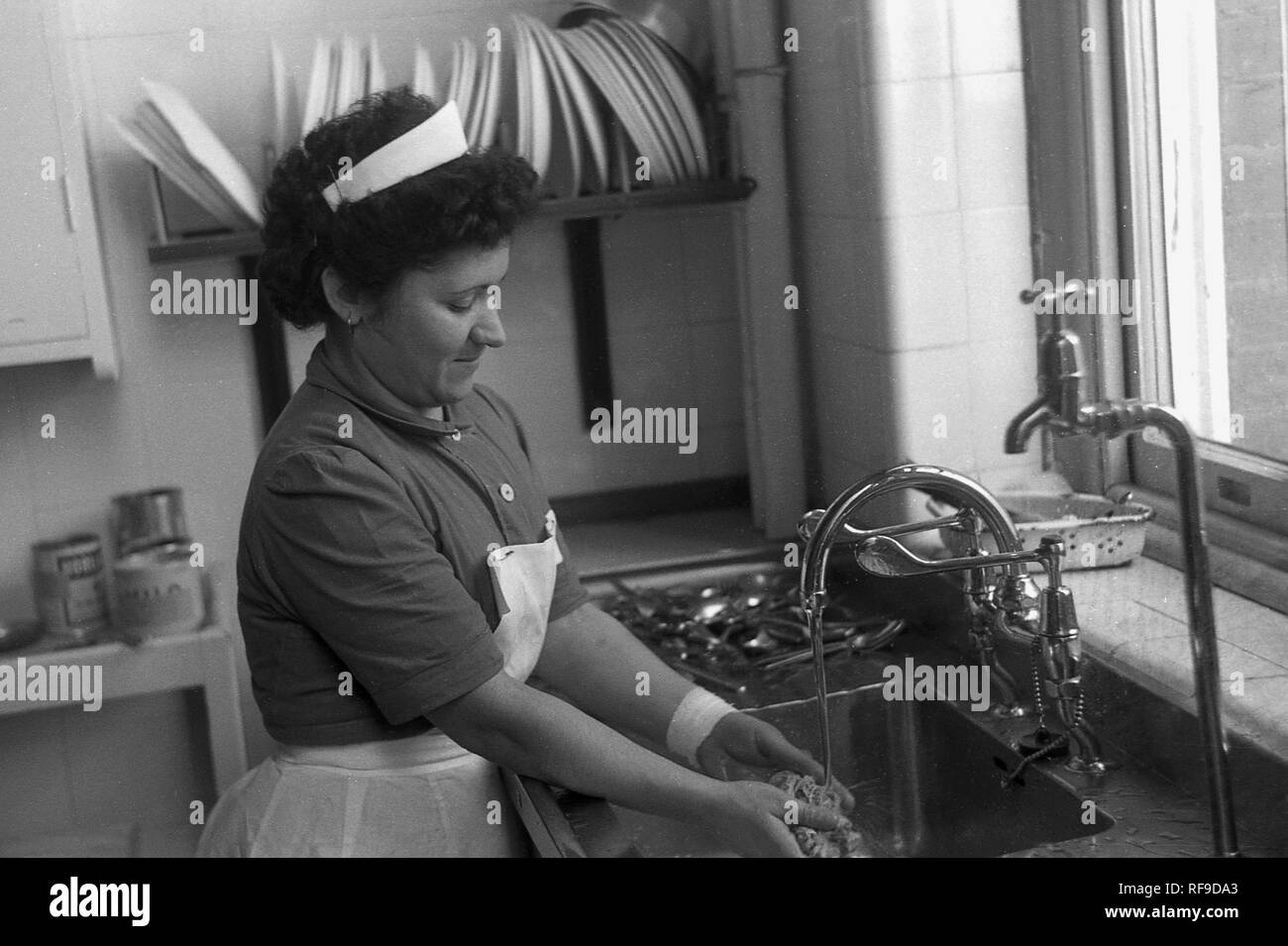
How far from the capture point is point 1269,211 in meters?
0.95

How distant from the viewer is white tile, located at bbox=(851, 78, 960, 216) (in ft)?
3.67

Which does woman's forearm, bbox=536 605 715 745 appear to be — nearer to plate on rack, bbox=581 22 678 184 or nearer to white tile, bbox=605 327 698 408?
white tile, bbox=605 327 698 408

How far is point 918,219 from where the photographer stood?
115cm

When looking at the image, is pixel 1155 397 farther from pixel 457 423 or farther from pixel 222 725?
pixel 222 725

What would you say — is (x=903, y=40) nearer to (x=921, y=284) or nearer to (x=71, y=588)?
(x=921, y=284)

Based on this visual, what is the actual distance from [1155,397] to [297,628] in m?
0.63

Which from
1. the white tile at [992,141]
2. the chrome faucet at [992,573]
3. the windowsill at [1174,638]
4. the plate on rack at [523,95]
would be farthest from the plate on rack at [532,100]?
the windowsill at [1174,638]

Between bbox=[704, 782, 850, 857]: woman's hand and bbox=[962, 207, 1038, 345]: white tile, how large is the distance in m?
0.47

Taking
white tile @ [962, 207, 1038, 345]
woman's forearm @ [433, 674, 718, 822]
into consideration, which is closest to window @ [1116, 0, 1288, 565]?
white tile @ [962, 207, 1038, 345]

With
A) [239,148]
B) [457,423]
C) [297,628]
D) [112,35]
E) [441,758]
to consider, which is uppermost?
[112,35]

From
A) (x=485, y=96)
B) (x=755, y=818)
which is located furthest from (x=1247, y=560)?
(x=485, y=96)
